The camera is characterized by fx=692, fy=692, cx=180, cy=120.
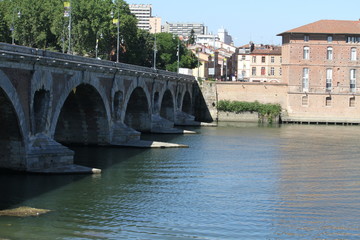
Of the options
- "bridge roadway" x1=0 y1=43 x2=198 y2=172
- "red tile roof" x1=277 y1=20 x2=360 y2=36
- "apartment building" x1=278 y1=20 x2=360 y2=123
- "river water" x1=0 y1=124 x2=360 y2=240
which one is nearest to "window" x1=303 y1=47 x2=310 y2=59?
"apartment building" x1=278 y1=20 x2=360 y2=123

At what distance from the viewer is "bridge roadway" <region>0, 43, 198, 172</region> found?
36.5 meters

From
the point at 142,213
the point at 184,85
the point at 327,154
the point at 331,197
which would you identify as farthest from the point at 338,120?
the point at 142,213

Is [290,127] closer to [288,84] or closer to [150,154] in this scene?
[288,84]

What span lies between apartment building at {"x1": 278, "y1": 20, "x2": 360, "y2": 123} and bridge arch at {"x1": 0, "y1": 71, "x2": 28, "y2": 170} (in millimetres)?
63839

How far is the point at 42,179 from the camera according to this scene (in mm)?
36281

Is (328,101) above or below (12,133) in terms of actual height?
above

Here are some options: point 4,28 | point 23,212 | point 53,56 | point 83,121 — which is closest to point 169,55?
point 4,28

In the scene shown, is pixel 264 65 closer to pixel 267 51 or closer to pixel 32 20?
pixel 267 51

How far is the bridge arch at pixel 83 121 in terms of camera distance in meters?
52.5

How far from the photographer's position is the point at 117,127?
55469 millimetres

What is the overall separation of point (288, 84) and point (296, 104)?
122 inches

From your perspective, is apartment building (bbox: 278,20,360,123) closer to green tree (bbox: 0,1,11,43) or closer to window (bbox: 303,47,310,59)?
window (bbox: 303,47,310,59)

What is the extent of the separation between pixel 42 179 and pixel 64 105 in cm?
1689

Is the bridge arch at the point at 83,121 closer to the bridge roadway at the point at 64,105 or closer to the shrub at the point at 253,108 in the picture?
the bridge roadway at the point at 64,105
